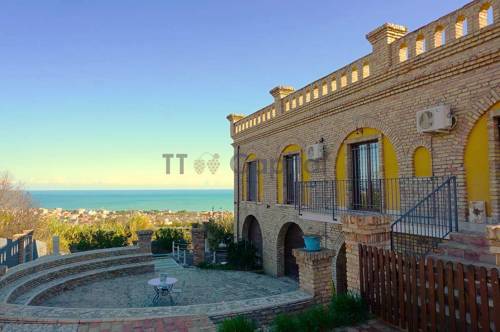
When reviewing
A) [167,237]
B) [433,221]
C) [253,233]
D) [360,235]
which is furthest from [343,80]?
[167,237]

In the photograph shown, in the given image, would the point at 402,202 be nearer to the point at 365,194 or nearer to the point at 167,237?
the point at 365,194

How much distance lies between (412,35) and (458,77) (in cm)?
160

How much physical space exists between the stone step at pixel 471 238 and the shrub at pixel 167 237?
48.6 feet

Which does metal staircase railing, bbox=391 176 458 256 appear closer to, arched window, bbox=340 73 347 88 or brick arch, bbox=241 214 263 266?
arched window, bbox=340 73 347 88

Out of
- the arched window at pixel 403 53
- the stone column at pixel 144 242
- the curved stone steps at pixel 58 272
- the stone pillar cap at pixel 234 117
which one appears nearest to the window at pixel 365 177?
the arched window at pixel 403 53

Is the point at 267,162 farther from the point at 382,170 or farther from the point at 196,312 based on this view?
the point at 196,312

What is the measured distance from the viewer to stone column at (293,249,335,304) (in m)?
6.81

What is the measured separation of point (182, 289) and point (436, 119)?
31.2 ft

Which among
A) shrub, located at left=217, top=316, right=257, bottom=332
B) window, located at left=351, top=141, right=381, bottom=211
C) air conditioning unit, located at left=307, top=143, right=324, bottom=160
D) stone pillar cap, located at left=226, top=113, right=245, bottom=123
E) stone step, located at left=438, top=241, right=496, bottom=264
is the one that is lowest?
shrub, located at left=217, top=316, right=257, bottom=332

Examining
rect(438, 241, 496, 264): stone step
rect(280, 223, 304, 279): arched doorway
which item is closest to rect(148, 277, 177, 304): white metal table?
rect(280, 223, 304, 279): arched doorway

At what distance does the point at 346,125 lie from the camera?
10.1m

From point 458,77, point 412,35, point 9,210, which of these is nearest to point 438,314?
point 458,77

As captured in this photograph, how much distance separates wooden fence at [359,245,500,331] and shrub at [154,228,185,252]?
14117 mm

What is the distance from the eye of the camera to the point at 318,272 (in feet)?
22.6
